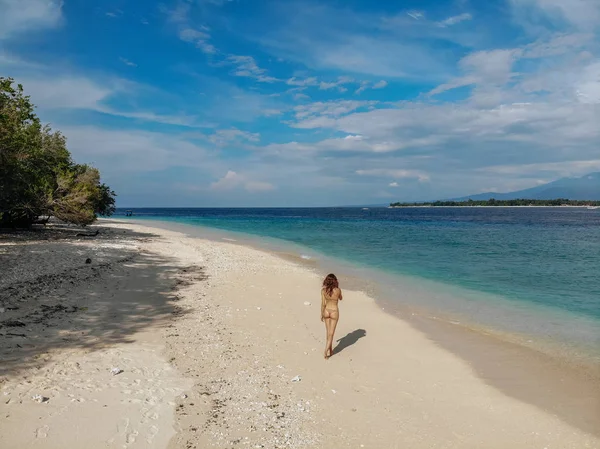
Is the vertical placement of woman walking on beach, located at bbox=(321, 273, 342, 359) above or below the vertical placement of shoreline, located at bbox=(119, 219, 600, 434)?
above

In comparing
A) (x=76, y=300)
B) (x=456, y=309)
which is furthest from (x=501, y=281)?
(x=76, y=300)

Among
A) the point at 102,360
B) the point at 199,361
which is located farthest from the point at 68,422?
the point at 199,361

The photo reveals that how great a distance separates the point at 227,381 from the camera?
24.8 ft

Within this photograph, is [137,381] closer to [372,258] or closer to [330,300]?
[330,300]

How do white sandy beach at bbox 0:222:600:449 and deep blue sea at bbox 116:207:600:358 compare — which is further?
deep blue sea at bbox 116:207:600:358

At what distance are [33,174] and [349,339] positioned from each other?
71.4 ft

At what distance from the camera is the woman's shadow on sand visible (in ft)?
32.8

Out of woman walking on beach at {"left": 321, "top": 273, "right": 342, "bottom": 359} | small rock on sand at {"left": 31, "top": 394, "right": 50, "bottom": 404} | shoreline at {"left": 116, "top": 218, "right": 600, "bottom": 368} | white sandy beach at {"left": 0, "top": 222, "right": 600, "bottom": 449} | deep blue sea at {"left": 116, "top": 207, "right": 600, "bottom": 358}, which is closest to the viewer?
white sandy beach at {"left": 0, "top": 222, "right": 600, "bottom": 449}

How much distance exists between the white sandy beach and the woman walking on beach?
15.5 inches

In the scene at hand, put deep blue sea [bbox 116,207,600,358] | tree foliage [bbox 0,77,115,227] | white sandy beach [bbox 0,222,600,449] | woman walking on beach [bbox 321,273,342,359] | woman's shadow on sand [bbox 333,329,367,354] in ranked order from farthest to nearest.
Answer: tree foliage [bbox 0,77,115,227] < deep blue sea [bbox 116,207,600,358] < woman's shadow on sand [bbox 333,329,367,354] < woman walking on beach [bbox 321,273,342,359] < white sandy beach [bbox 0,222,600,449]

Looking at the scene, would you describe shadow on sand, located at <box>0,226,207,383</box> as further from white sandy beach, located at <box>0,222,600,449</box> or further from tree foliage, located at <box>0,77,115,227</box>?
tree foliage, located at <box>0,77,115,227</box>

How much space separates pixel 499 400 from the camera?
759 cm

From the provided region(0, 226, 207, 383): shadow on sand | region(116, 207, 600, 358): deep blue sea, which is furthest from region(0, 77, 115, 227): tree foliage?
region(116, 207, 600, 358): deep blue sea

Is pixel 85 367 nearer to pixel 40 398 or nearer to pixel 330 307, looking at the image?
pixel 40 398
